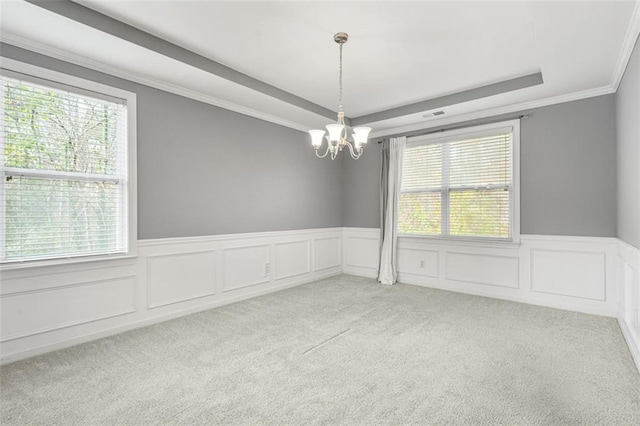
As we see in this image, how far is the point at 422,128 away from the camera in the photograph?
5098mm

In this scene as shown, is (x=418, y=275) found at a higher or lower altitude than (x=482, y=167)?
lower

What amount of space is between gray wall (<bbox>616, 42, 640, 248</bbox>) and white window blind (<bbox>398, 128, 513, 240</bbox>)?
1.12 metres

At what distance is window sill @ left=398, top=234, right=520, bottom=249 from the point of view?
4320 millimetres

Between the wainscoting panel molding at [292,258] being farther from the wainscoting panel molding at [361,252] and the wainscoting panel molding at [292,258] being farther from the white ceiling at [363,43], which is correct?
the white ceiling at [363,43]

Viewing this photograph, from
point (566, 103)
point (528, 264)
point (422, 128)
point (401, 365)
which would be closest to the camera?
point (401, 365)

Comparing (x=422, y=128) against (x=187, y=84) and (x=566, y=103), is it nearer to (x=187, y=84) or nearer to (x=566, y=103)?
(x=566, y=103)

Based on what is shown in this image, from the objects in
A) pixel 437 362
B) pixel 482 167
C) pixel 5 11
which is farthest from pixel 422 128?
pixel 5 11

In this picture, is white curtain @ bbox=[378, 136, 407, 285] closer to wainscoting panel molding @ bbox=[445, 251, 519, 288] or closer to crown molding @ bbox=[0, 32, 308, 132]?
wainscoting panel molding @ bbox=[445, 251, 519, 288]

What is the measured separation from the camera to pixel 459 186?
15.6 ft

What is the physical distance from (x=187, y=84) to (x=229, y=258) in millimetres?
2099

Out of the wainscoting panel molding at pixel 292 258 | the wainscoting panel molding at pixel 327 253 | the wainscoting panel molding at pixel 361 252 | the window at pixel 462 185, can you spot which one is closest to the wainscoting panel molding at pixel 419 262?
the window at pixel 462 185

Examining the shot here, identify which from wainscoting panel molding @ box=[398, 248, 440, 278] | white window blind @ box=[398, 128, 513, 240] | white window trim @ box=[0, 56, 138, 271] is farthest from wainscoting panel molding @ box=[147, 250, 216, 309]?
white window blind @ box=[398, 128, 513, 240]

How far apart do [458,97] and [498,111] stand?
2.15 feet

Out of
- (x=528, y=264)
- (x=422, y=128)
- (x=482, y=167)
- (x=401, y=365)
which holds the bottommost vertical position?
(x=401, y=365)
